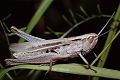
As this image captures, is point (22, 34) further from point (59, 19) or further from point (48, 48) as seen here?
point (59, 19)

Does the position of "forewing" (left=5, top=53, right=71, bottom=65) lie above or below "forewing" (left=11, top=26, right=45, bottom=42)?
below

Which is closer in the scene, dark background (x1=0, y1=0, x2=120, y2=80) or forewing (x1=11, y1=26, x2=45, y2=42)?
forewing (x1=11, y1=26, x2=45, y2=42)

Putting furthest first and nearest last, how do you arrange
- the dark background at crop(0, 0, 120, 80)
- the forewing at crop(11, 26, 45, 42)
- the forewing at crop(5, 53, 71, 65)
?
the dark background at crop(0, 0, 120, 80)
the forewing at crop(11, 26, 45, 42)
the forewing at crop(5, 53, 71, 65)

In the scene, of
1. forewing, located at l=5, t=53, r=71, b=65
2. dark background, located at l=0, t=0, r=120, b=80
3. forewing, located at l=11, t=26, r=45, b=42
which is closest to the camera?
forewing, located at l=5, t=53, r=71, b=65

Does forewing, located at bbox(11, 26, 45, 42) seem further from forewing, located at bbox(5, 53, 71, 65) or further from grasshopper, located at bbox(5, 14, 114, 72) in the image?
forewing, located at bbox(5, 53, 71, 65)

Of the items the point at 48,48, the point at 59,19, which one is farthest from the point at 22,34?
the point at 59,19

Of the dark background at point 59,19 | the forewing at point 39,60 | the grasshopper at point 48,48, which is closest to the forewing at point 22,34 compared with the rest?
the grasshopper at point 48,48

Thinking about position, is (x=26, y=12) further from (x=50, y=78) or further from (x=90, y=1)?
(x=50, y=78)

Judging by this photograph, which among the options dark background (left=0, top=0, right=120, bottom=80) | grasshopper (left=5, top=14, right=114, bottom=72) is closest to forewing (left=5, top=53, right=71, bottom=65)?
grasshopper (left=5, top=14, right=114, bottom=72)
